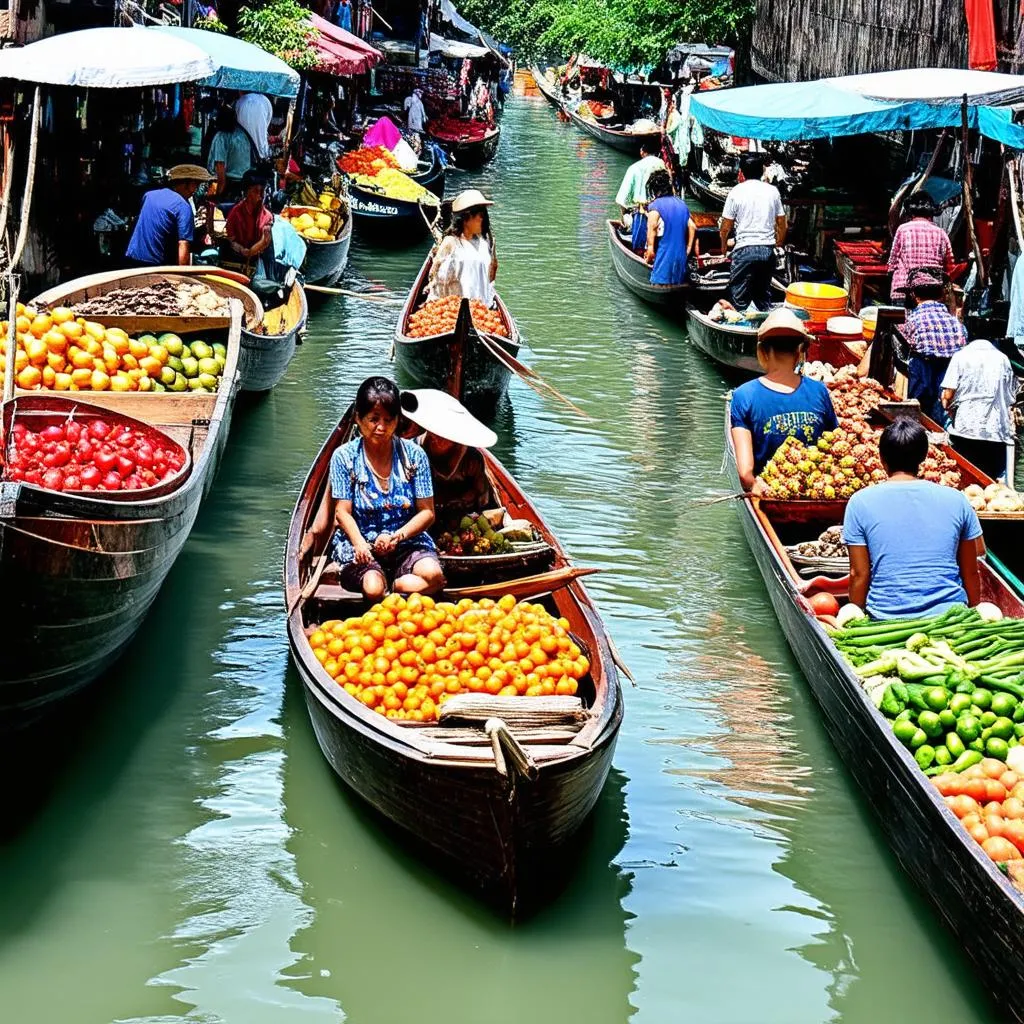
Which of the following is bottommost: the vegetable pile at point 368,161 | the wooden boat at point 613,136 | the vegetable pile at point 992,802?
the vegetable pile at point 992,802

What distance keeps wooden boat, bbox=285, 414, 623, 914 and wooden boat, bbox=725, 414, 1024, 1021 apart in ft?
3.59

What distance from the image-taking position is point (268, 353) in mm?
11594

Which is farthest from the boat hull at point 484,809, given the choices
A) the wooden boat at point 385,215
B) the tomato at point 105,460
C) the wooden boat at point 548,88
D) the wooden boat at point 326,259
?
the wooden boat at point 548,88

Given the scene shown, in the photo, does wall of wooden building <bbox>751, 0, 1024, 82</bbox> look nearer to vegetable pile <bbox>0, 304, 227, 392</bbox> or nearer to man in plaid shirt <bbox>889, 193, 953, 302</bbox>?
man in plaid shirt <bbox>889, 193, 953, 302</bbox>

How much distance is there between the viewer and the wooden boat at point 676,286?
15.9 meters

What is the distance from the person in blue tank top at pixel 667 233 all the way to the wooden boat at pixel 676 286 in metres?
0.12

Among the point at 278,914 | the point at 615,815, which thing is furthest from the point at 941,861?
the point at 278,914

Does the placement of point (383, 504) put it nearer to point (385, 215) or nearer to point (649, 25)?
point (385, 215)

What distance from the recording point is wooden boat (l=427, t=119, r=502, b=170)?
31703 mm

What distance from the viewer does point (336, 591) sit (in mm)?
6723

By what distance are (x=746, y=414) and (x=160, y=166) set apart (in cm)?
1074

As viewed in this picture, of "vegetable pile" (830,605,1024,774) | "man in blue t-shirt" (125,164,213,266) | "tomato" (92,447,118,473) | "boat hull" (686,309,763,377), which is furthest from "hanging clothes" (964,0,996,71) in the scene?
"tomato" (92,447,118,473)

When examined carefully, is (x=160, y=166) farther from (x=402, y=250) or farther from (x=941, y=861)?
(x=941, y=861)

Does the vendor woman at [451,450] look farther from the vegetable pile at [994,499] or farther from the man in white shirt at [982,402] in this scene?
the man in white shirt at [982,402]
